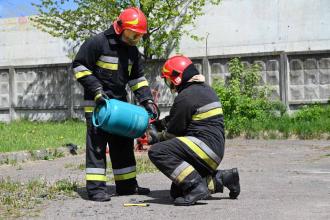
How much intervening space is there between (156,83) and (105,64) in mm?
9796

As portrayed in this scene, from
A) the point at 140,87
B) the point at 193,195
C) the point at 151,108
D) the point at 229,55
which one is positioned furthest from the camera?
the point at 229,55

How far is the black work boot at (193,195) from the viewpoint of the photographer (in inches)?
231

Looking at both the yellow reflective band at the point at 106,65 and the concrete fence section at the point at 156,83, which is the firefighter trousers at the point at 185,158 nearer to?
the yellow reflective band at the point at 106,65

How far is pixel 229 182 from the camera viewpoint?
6191mm

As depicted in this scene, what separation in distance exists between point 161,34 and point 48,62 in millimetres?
4932

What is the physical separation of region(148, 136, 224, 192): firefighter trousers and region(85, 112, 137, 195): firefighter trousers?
0.68 meters

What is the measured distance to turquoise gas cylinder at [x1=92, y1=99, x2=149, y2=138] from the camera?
6246mm

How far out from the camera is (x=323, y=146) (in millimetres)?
11570

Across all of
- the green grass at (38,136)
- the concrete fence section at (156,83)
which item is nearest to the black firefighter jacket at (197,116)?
the green grass at (38,136)

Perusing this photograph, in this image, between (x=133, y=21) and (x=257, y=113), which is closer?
(x=133, y=21)

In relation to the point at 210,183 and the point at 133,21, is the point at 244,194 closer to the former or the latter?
the point at 210,183

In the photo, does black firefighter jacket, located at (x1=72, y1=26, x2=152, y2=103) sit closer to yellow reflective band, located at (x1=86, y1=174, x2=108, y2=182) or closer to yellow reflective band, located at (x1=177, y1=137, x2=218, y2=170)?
yellow reflective band, located at (x1=86, y1=174, x2=108, y2=182)

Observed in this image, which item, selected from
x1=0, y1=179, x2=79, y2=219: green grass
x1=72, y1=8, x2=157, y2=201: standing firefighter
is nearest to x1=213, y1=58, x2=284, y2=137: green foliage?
x1=0, y1=179, x2=79, y2=219: green grass

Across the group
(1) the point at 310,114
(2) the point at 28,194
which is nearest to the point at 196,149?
(2) the point at 28,194
